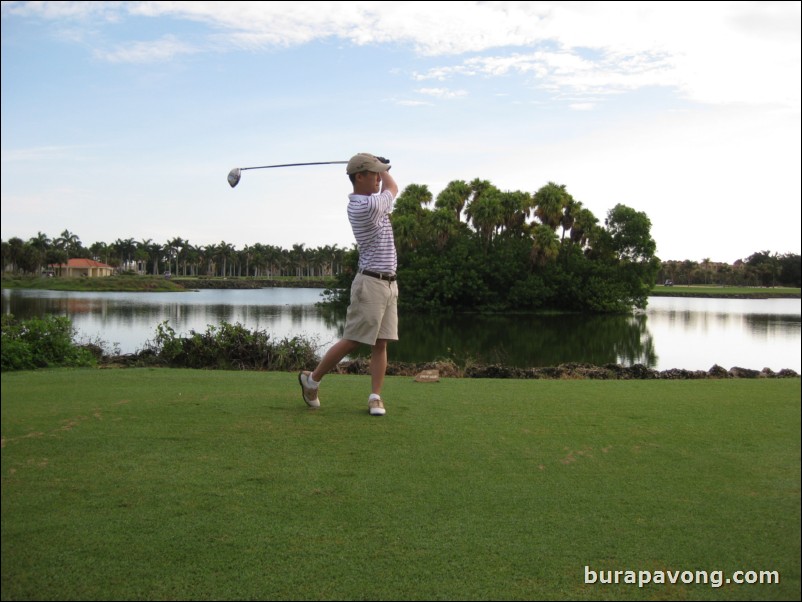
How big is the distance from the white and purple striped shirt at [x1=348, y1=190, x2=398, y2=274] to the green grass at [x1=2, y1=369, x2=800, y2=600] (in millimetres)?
1216

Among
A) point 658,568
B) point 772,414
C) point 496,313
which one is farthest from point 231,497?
point 496,313

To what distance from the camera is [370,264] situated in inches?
211

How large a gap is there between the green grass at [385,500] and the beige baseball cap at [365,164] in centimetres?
190

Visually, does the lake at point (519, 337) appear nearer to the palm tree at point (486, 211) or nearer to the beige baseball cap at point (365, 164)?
the beige baseball cap at point (365, 164)

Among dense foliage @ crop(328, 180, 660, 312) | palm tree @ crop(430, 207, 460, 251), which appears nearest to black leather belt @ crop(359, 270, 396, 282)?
dense foliage @ crop(328, 180, 660, 312)

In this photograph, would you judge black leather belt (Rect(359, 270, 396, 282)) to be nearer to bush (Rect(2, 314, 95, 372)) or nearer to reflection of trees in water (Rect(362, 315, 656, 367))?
bush (Rect(2, 314, 95, 372))

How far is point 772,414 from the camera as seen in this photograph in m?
4.18

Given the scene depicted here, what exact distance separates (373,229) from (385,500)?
2.44 m

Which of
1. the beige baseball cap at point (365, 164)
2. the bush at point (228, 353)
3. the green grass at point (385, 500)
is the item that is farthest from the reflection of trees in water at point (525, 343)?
the green grass at point (385, 500)

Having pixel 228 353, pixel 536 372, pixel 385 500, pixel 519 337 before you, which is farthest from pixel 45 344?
pixel 519 337

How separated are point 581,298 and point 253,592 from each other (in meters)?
56.7

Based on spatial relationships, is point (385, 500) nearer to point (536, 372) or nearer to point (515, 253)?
point (536, 372)

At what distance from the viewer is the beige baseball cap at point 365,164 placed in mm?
5230

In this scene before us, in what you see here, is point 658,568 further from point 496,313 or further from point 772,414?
point 496,313
